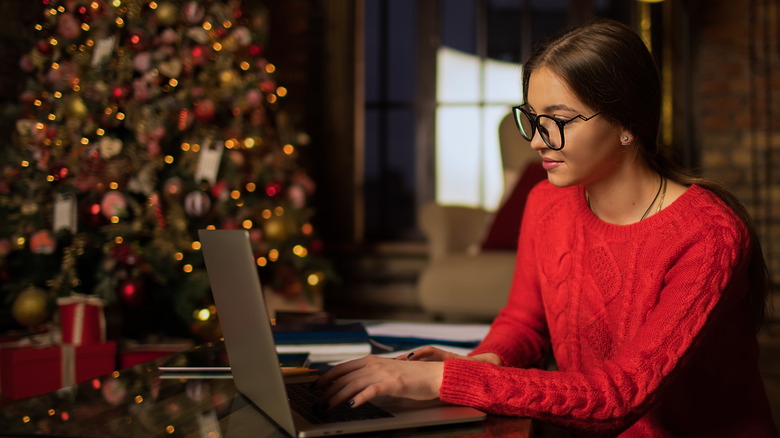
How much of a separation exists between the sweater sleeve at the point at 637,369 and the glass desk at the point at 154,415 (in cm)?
3

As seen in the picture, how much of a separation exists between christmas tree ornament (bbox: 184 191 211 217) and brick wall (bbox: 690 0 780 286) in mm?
2696

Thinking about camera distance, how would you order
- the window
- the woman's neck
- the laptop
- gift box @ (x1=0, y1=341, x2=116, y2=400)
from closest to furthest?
the laptop < the woman's neck < gift box @ (x1=0, y1=341, x2=116, y2=400) < the window

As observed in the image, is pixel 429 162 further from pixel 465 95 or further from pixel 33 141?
pixel 33 141

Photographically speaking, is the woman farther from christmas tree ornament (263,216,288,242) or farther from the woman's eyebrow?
christmas tree ornament (263,216,288,242)

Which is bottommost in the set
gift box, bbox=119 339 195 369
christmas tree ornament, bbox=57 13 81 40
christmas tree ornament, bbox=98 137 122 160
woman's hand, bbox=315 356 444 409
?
gift box, bbox=119 339 195 369

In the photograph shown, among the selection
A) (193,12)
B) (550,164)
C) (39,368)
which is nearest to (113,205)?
(39,368)

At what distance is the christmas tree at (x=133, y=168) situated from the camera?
224 cm

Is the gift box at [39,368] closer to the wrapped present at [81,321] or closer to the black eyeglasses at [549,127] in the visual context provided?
the wrapped present at [81,321]

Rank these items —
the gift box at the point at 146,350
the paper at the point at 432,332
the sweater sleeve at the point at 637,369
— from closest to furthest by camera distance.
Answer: the sweater sleeve at the point at 637,369, the paper at the point at 432,332, the gift box at the point at 146,350

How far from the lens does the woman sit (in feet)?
2.21

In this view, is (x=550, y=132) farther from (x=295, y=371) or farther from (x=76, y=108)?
(x=76, y=108)

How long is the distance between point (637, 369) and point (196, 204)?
6.14 ft

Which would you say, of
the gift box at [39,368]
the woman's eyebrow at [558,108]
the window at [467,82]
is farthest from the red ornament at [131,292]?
the window at [467,82]

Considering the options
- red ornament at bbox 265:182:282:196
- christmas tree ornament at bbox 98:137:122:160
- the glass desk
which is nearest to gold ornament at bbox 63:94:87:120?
christmas tree ornament at bbox 98:137:122:160
